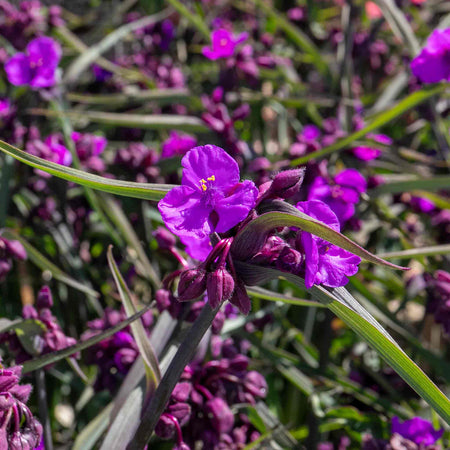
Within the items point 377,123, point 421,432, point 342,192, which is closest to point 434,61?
point 377,123

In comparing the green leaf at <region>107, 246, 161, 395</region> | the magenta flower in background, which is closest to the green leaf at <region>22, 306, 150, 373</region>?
the green leaf at <region>107, 246, 161, 395</region>

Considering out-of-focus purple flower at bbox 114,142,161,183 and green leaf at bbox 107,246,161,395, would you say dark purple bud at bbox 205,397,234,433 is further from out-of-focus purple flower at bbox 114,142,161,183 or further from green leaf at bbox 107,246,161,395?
out-of-focus purple flower at bbox 114,142,161,183

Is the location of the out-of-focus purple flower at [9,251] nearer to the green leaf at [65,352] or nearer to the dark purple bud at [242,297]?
the green leaf at [65,352]

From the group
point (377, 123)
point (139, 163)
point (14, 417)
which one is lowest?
point (14, 417)

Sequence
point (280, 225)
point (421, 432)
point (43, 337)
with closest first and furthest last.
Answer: point (280, 225) < point (43, 337) < point (421, 432)

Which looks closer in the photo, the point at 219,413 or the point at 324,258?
the point at 324,258

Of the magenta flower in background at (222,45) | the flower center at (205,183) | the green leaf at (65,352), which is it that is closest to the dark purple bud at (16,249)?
the green leaf at (65,352)

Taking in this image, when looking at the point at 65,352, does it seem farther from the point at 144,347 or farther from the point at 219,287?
the point at 219,287

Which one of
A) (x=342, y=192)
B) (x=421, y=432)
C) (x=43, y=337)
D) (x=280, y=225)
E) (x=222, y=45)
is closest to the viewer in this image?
(x=280, y=225)
